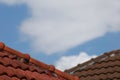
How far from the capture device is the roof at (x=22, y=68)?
18.0 feet

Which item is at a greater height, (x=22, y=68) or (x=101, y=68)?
(x=101, y=68)

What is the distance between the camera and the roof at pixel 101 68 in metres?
9.87

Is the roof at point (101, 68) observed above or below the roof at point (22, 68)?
above

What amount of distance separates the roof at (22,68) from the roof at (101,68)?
2745mm

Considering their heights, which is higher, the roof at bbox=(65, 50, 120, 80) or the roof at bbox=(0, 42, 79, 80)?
the roof at bbox=(65, 50, 120, 80)

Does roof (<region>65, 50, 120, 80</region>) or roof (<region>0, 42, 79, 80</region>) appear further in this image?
roof (<region>65, 50, 120, 80</region>)

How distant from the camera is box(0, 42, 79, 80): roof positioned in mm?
5473

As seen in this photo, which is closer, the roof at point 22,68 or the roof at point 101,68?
the roof at point 22,68

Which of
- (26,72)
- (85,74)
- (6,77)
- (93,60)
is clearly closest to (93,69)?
(85,74)

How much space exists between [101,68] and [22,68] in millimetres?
5068

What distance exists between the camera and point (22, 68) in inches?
237

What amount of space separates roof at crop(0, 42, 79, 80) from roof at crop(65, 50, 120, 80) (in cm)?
274

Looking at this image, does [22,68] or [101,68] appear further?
[101,68]

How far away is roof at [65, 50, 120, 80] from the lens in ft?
32.4
